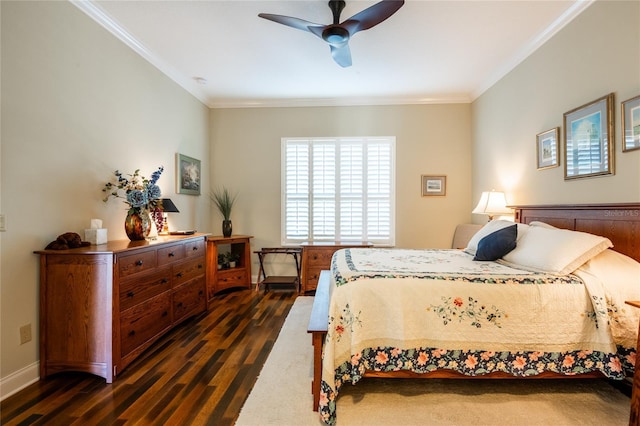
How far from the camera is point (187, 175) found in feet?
13.5

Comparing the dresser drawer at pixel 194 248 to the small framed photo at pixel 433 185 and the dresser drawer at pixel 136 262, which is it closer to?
the dresser drawer at pixel 136 262

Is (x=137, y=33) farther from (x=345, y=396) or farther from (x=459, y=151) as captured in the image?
(x=459, y=151)

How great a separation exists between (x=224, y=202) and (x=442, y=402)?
400cm

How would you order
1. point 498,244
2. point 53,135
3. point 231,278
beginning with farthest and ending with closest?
point 231,278, point 498,244, point 53,135

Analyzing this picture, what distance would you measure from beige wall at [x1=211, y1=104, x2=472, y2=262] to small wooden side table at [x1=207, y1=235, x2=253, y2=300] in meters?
0.40

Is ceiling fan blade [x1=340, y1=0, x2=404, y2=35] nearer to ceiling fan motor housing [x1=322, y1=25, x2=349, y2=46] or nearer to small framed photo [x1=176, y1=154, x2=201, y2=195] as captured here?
ceiling fan motor housing [x1=322, y1=25, x2=349, y2=46]

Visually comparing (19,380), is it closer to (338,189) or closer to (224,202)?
(224,202)

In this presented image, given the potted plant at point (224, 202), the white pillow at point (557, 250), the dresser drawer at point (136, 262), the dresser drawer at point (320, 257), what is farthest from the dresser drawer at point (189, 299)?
the white pillow at point (557, 250)

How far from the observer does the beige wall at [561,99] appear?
2105 mm

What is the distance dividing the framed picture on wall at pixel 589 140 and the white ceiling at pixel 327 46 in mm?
877

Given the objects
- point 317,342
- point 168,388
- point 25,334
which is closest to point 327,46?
point 317,342

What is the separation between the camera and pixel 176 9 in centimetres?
256

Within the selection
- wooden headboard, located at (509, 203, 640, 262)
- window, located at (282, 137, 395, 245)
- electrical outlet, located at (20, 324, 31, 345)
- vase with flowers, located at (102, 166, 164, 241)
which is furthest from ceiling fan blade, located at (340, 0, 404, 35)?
electrical outlet, located at (20, 324, 31, 345)

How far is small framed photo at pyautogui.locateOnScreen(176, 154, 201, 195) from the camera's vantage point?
392 cm
